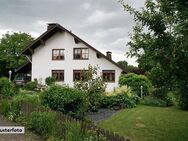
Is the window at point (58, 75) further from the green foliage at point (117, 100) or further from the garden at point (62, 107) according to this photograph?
the green foliage at point (117, 100)

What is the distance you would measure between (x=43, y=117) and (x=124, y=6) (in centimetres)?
487

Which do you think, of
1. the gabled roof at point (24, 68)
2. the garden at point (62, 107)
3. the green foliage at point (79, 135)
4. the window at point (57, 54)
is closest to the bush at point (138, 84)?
the garden at point (62, 107)

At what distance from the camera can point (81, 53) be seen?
143 ft

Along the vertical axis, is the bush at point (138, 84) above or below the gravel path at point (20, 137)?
above

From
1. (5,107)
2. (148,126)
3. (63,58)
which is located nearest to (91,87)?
(148,126)

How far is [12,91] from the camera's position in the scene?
2117cm

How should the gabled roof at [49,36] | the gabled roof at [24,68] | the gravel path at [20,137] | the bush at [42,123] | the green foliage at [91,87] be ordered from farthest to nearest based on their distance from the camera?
the gabled roof at [24,68] < the gabled roof at [49,36] < the green foliage at [91,87] < the bush at [42,123] < the gravel path at [20,137]

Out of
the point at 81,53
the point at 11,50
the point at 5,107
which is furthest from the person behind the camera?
the point at 11,50

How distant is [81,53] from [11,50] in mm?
38393

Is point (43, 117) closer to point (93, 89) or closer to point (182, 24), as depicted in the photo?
point (182, 24)

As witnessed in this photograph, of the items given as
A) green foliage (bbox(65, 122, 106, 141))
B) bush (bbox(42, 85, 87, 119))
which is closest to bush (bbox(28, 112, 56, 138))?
green foliage (bbox(65, 122, 106, 141))

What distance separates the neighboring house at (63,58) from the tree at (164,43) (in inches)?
1151

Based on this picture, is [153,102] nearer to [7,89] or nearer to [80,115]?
[7,89]

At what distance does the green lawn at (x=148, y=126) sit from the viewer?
15.5 metres
